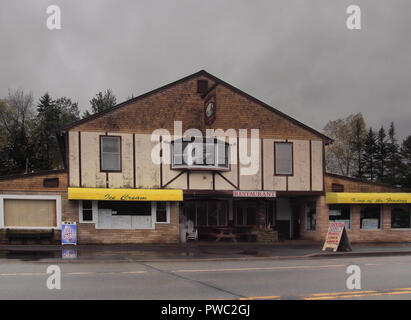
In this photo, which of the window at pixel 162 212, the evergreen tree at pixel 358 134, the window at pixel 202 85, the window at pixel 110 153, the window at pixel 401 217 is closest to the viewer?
the window at pixel 110 153

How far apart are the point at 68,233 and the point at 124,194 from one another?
307 centimetres

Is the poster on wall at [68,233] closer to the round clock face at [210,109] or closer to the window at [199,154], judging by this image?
the window at [199,154]

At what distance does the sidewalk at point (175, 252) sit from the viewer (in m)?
14.5

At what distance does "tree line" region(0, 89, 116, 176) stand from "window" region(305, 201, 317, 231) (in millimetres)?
32512

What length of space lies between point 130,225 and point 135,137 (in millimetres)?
4301

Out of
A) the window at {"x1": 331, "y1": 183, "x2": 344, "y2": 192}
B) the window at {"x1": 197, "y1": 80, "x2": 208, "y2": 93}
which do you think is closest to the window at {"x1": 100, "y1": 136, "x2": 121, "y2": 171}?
the window at {"x1": 197, "y1": 80, "x2": 208, "y2": 93}

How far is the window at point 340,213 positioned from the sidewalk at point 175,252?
3.38m

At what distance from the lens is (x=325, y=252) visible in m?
17.1

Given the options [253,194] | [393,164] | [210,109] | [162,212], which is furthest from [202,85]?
[393,164]

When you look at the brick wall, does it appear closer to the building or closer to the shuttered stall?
the building

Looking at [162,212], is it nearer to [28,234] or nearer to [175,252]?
[175,252]

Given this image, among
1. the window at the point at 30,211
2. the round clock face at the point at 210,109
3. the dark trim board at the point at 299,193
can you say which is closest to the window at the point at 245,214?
the dark trim board at the point at 299,193

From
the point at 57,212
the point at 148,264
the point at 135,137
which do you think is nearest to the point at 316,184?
the point at 135,137

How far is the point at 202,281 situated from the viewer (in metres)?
9.70
